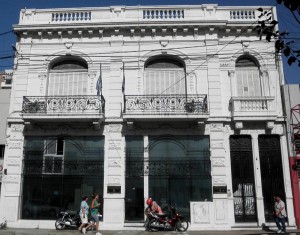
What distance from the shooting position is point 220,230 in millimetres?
15094

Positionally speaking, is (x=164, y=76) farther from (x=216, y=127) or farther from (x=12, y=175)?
(x=12, y=175)

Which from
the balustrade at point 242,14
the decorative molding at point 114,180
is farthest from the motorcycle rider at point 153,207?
the balustrade at point 242,14

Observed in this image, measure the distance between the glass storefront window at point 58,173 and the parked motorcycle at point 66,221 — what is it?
0.61 metres

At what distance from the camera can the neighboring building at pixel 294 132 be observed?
1576 cm

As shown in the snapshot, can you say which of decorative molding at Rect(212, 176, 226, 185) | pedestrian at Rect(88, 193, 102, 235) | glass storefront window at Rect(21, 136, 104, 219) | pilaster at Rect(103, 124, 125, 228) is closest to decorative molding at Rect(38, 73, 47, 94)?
glass storefront window at Rect(21, 136, 104, 219)

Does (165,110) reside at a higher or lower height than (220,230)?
higher

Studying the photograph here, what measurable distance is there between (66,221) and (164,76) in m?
8.35

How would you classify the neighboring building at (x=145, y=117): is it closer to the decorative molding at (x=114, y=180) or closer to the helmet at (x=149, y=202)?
the decorative molding at (x=114, y=180)

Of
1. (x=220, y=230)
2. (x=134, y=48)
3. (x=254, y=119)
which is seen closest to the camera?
(x=220, y=230)

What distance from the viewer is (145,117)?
15945 millimetres

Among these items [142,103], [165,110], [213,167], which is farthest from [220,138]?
[142,103]

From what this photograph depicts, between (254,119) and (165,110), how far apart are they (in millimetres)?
4165

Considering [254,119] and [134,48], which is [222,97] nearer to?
[254,119]

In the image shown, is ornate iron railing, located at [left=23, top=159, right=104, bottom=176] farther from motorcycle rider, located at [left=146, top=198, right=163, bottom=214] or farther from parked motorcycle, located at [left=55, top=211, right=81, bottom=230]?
motorcycle rider, located at [left=146, top=198, right=163, bottom=214]
